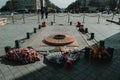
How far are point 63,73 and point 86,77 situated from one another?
81 centimetres

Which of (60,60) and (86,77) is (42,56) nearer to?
(60,60)

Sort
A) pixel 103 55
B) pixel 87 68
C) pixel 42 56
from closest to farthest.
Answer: pixel 87 68 < pixel 103 55 < pixel 42 56

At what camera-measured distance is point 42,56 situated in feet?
22.3

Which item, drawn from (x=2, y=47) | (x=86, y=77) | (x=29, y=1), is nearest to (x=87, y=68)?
(x=86, y=77)

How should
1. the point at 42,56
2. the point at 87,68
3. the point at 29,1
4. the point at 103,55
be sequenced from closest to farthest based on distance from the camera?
the point at 87,68 → the point at 103,55 → the point at 42,56 → the point at 29,1

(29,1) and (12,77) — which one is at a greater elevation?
(29,1)

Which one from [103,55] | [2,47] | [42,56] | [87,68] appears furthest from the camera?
[2,47]

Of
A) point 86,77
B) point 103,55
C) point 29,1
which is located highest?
point 29,1

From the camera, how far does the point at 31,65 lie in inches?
231

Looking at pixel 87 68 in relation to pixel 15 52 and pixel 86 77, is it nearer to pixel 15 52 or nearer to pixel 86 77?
pixel 86 77

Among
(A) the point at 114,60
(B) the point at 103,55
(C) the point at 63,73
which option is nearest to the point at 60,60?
(C) the point at 63,73

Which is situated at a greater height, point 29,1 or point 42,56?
point 29,1

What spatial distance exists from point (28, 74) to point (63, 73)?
1.23 meters

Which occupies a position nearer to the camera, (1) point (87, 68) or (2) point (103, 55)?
(1) point (87, 68)
